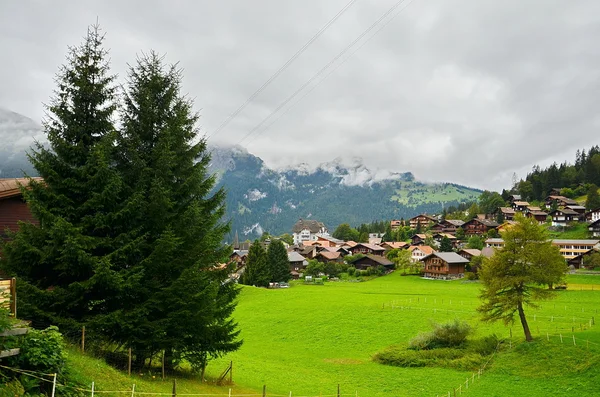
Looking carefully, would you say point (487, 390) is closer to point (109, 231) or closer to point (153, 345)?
point (153, 345)

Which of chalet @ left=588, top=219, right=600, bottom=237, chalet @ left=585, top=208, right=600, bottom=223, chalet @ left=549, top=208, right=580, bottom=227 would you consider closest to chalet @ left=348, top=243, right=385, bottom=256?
chalet @ left=549, top=208, right=580, bottom=227

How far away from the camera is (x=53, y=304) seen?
1661 cm

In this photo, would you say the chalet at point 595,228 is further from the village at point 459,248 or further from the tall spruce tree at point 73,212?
the tall spruce tree at point 73,212

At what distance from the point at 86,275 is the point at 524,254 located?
32831 millimetres

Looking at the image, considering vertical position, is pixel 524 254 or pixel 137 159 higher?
pixel 137 159

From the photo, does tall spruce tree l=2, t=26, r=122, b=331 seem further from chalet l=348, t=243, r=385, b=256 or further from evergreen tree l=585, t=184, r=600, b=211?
evergreen tree l=585, t=184, r=600, b=211

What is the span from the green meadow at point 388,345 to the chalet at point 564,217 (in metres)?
65.6

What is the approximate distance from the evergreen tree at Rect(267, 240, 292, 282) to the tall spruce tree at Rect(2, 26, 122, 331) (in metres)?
80.2

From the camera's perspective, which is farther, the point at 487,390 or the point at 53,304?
the point at 487,390

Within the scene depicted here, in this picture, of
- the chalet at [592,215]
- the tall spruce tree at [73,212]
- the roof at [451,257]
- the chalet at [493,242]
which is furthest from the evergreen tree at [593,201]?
the tall spruce tree at [73,212]

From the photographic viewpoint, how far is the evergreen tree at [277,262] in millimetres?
98312

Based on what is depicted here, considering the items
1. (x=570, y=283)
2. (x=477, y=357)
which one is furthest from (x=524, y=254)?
(x=570, y=283)

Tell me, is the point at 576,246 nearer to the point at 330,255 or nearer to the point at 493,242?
the point at 493,242

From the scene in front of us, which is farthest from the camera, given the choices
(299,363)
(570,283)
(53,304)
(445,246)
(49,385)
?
(445,246)
